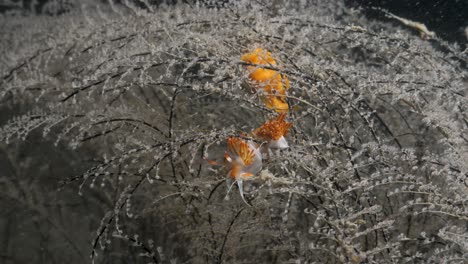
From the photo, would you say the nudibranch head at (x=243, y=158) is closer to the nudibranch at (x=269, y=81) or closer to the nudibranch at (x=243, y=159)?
the nudibranch at (x=243, y=159)

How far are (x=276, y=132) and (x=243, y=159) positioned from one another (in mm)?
81

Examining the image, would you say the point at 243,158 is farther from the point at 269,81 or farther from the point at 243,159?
the point at 269,81

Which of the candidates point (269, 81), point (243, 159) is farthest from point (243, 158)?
point (269, 81)

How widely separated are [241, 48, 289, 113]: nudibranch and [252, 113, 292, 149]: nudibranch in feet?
0.22

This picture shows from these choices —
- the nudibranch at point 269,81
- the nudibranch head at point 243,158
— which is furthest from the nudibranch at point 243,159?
the nudibranch at point 269,81

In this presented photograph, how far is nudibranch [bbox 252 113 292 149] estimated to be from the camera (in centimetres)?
90

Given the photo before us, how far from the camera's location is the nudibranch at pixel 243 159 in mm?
879

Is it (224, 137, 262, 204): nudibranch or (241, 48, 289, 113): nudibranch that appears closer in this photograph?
(224, 137, 262, 204): nudibranch

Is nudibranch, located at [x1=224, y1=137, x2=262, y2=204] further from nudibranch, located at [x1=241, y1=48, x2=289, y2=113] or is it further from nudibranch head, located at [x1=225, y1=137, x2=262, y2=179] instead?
nudibranch, located at [x1=241, y1=48, x2=289, y2=113]

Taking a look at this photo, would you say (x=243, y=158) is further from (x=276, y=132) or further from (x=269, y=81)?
(x=269, y=81)

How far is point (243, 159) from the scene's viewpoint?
883 mm

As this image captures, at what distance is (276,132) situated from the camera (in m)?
0.90

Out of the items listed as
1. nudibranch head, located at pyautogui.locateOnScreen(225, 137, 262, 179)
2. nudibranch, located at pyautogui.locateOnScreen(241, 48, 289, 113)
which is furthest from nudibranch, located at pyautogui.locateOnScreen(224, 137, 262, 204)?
nudibranch, located at pyautogui.locateOnScreen(241, 48, 289, 113)

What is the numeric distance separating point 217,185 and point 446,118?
52 cm
